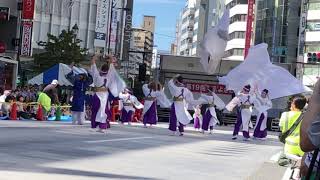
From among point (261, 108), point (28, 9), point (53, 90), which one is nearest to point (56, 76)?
point (53, 90)

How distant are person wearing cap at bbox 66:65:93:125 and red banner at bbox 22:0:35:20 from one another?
73.8 feet

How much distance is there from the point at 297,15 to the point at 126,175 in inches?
3425

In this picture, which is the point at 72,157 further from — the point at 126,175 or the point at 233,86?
the point at 233,86

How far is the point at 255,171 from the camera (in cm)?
1119

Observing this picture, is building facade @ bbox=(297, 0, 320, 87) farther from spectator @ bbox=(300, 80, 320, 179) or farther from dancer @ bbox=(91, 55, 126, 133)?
spectator @ bbox=(300, 80, 320, 179)

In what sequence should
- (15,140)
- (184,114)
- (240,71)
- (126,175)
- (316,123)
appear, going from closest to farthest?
(316,123) < (126,175) < (15,140) < (184,114) < (240,71)

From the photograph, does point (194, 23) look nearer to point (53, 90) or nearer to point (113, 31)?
point (113, 31)

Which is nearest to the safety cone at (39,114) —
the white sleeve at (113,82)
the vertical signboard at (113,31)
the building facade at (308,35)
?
the white sleeve at (113,82)

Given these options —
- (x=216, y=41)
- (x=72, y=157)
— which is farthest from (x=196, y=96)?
(x=72, y=157)

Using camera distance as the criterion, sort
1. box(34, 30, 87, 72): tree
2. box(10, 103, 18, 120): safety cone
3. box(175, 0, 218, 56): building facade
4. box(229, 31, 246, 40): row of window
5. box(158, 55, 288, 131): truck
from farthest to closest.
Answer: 1. box(175, 0, 218, 56): building facade
2. box(229, 31, 246, 40): row of window
3. box(34, 30, 87, 72): tree
4. box(158, 55, 288, 131): truck
5. box(10, 103, 18, 120): safety cone

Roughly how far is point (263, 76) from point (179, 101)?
126 inches

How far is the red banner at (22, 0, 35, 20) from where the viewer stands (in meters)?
44.2

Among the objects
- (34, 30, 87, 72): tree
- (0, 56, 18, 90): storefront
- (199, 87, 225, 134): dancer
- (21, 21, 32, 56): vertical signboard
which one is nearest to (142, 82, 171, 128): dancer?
(199, 87, 225, 134): dancer

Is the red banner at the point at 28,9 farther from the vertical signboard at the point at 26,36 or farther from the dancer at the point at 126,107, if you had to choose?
the dancer at the point at 126,107
